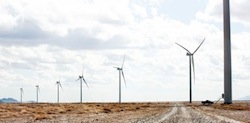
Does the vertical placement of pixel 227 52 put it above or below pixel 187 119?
above

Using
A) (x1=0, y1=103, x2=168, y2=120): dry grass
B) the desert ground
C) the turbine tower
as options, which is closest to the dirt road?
the desert ground

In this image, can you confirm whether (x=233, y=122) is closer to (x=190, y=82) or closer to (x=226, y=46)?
(x=226, y=46)

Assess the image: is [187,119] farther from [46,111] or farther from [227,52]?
[227,52]

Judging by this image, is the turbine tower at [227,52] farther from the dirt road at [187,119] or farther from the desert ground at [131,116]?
the dirt road at [187,119]

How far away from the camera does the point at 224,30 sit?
13488 cm

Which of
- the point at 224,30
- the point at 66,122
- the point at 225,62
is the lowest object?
the point at 66,122

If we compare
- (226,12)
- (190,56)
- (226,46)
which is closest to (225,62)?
(226,46)

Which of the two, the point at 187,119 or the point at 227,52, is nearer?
the point at 187,119

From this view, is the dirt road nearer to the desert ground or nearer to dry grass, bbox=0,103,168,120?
the desert ground

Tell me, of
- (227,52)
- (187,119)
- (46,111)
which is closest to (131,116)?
(187,119)

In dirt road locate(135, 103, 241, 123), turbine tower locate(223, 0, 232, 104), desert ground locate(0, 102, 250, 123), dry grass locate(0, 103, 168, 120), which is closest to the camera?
dirt road locate(135, 103, 241, 123)

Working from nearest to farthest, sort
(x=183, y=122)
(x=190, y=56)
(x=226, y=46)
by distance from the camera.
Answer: (x=183, y=122) < (x=226, y=46) < (x=190, y=56)

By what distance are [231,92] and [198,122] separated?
3572 inches

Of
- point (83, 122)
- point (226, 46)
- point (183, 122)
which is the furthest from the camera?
point (226, 46)
